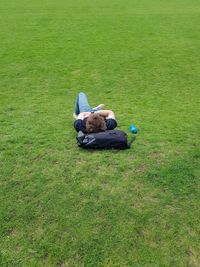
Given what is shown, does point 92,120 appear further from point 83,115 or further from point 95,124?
point 83,115

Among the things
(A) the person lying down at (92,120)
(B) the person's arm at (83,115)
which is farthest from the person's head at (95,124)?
(B) the person's arm at (83,115)

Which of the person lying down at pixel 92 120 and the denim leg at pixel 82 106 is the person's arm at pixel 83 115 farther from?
the denim leg at pixel 82 106

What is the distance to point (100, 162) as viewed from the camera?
23.1 ft

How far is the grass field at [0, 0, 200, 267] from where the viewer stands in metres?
5.25

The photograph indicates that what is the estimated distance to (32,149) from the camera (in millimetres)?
7570

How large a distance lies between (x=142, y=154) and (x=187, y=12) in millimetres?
19814

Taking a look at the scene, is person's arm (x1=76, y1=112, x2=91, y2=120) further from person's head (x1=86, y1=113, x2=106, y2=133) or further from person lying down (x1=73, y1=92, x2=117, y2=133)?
person's head (x1=86, y1=113, x2=106, y2=133)

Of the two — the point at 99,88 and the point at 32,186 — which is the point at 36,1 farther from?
the point at 32,186

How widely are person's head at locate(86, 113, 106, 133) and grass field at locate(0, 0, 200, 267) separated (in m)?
0.52

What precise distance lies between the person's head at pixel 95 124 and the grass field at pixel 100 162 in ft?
1.70

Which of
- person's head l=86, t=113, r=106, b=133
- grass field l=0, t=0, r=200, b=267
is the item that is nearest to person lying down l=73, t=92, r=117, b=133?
person's head l=86, t=113, r=106, b=133

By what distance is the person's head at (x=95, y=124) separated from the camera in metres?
7.58

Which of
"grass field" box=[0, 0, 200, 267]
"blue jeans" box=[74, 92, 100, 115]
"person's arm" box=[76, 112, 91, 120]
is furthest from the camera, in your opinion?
"blue jeans" box=[74, 92, 100, 115]

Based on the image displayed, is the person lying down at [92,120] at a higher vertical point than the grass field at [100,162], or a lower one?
higher
